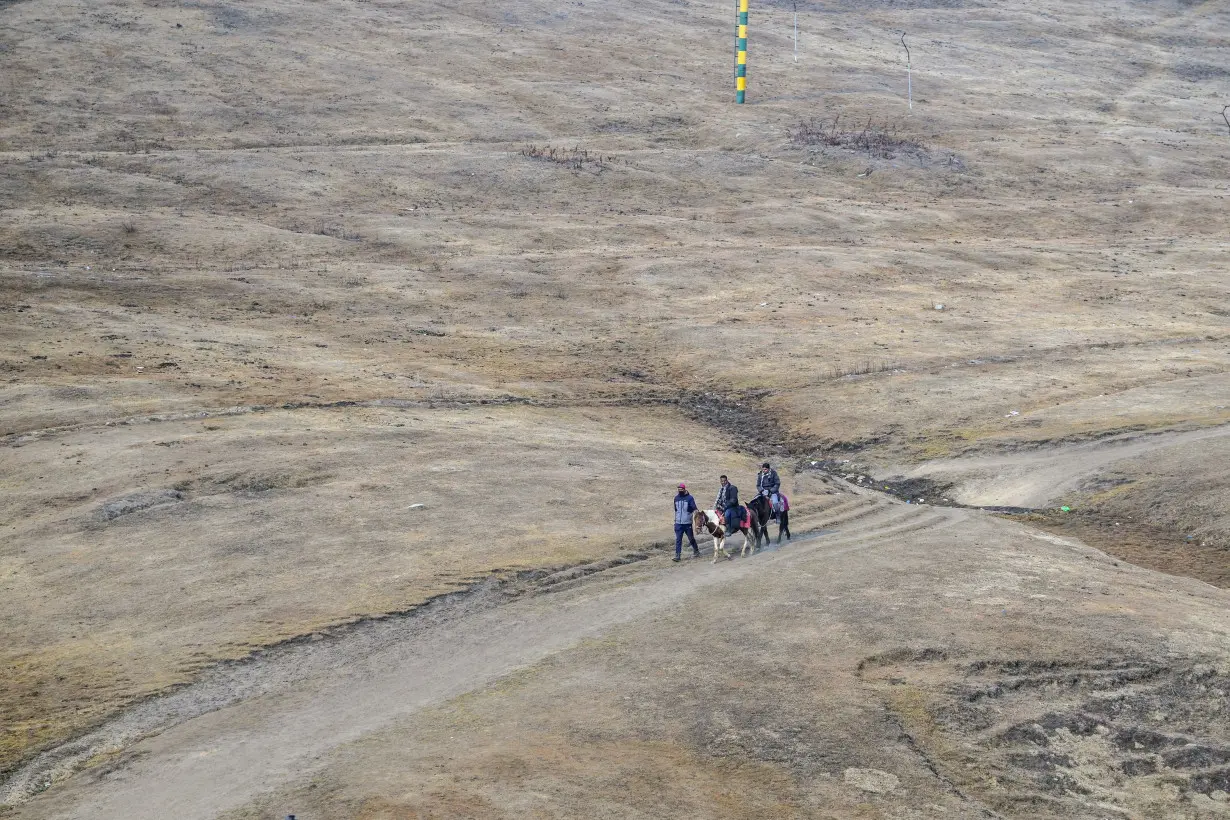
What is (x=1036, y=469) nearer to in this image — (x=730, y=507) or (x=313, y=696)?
(x=730, y=507)

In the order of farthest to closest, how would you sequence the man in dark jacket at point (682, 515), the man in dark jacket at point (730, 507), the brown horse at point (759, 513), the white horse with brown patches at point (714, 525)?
the brown horse at point (759, 513)
the man in dark jacket at point (730, 507)
the man in dark jacket at point (682, 515)
the white horse with brown patches at point (714, 525)

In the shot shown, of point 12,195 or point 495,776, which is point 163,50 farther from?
point 495,776

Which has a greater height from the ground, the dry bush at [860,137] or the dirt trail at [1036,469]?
the dry bush at [860,137]

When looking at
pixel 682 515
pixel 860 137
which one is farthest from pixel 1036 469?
pixel 860 137

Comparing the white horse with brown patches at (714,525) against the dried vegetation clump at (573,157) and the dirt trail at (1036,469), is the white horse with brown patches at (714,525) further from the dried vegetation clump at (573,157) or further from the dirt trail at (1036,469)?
the dried vegetation clump at (573,157)

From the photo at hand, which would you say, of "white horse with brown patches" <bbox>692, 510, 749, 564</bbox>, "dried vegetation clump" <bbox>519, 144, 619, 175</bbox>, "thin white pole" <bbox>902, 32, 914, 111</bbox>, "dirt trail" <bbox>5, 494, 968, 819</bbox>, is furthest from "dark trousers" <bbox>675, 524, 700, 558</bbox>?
"thin white pole" <bbox>902, 32, 914, 111</bbox>

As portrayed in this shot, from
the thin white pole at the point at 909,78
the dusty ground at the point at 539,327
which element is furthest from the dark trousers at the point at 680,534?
the thin white pole at the point at 909,78
